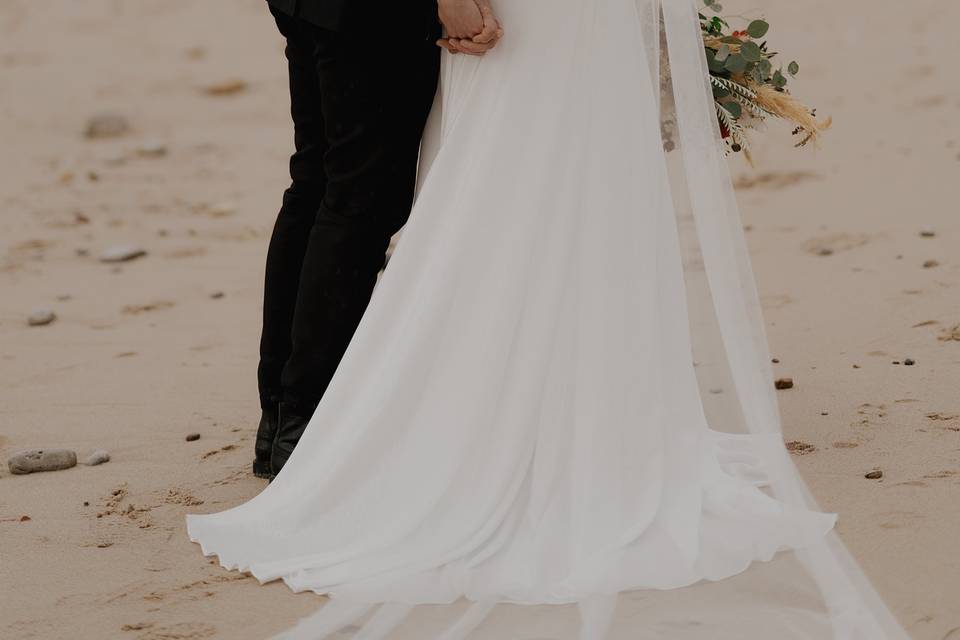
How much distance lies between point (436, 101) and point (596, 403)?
810mm

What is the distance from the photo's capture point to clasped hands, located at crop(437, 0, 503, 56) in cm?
272

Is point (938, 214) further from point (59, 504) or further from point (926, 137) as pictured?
point (59, 504)

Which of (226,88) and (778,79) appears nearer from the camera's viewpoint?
(778,79)

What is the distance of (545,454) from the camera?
2760 mm

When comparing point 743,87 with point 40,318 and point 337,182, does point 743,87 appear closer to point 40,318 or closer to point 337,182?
point 337,182

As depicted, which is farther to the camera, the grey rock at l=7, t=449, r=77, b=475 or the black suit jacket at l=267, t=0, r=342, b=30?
the grey rock at l=7, t=449, r=77, b=475

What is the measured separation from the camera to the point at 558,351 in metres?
2.79

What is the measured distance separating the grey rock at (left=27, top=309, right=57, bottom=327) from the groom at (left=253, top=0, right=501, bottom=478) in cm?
193

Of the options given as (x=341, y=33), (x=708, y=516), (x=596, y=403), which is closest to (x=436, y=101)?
(x=341, y=33)

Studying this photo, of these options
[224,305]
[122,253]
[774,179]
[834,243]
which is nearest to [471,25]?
[224,305]

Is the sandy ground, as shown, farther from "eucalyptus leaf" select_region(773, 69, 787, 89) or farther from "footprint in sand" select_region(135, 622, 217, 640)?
"eucalyptus leaf" select_region(773, 69, 787, 89)

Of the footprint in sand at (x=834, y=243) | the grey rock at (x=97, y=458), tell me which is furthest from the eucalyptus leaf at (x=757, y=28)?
the footprint in sand at (x=834, y=243)

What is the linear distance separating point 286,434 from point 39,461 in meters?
0.76

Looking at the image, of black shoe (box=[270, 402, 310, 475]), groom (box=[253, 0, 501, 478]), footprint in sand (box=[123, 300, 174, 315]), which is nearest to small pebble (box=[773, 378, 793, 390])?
groom (box=[253, 0, 501, 478])
